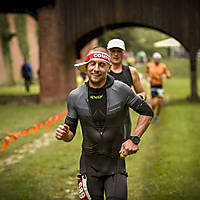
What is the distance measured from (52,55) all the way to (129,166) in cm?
1219

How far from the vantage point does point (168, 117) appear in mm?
14617

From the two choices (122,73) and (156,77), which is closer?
(122,73)

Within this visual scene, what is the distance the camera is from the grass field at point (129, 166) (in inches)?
253

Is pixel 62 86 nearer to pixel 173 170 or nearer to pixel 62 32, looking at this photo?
pixel 62 32

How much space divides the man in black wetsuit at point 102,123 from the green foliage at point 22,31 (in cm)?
3721

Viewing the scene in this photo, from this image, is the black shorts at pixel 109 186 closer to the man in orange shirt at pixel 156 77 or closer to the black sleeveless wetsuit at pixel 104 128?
the black sleeveless wetsuit at pixel 104 128

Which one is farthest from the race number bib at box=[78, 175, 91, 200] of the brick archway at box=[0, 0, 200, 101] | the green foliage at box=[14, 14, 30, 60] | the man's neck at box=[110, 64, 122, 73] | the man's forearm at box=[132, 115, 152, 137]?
the green foliage at box=[14, 14, 30, 60]

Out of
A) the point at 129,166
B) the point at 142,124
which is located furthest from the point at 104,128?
the point at 129,166

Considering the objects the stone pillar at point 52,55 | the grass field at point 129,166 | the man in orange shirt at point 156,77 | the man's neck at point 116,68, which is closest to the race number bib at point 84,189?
the grass field at point 129,166

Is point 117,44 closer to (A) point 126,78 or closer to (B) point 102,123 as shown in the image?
(A) point 126,78

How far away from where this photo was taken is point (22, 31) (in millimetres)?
40625

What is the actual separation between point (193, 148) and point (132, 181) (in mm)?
2904

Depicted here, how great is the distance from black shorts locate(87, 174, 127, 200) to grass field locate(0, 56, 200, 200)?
2.07m

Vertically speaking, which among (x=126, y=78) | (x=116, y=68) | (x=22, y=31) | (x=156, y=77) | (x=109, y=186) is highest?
(x=22, y=31)
